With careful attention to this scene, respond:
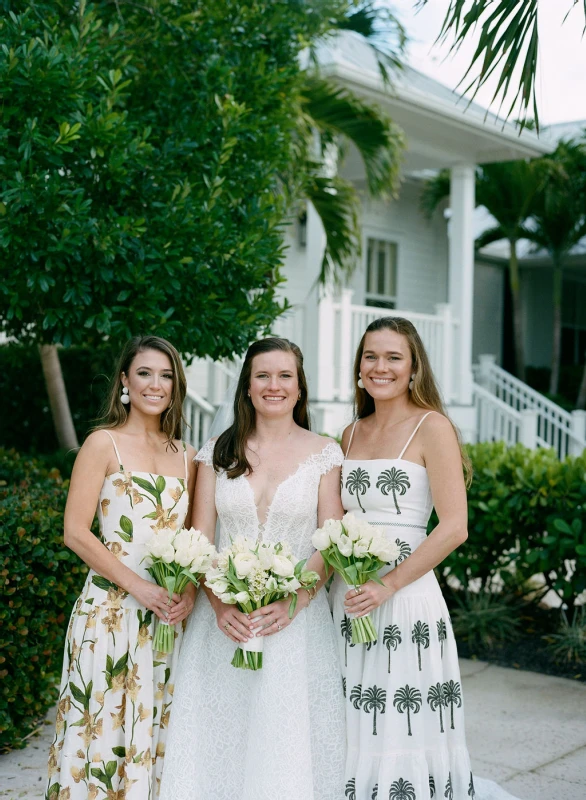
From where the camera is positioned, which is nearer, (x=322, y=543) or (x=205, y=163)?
(x=322, y=543)

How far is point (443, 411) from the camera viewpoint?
11.3 feet

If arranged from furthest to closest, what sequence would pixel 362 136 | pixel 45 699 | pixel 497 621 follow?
1. pixel 362 136
2. pixel 497 621
3. pixel 45 699

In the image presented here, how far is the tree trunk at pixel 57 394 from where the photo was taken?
7.22 metres

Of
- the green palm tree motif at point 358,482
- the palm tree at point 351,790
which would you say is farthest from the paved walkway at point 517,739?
the green palm tree motif at point 358,482

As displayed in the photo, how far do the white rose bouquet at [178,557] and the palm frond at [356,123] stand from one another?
623 centimetres

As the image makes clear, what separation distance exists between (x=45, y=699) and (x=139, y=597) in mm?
1962

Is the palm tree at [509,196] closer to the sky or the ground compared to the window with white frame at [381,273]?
closer to the sky

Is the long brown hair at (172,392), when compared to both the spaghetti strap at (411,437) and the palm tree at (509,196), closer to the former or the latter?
the spaghetti strap at (411,437)

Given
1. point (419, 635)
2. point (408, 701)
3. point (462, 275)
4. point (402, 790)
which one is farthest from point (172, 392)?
point (462, 275)

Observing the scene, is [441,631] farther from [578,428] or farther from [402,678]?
[578,428]

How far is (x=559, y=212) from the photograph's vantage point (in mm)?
16750

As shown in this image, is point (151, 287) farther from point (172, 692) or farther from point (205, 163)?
point (172, 692)

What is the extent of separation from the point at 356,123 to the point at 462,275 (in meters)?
3.98

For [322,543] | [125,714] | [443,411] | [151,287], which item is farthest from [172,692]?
[151,287]
